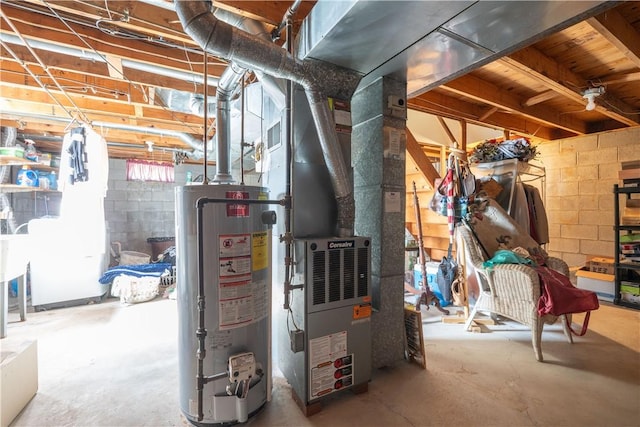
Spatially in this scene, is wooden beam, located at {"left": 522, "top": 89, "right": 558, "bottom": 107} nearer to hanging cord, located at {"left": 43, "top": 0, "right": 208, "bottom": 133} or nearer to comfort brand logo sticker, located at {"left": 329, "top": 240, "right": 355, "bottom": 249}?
comfort brand logo sticker, located at {"left": 329, "top": 240, "right": 355, "bottom": 249}

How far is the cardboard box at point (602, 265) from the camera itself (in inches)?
152

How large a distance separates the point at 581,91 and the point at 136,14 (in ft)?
13.2

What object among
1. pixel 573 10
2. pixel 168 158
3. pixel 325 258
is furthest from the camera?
pixel 168 158

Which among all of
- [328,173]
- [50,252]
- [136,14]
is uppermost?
[136,14]

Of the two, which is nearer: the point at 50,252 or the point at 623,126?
the point at 50,252

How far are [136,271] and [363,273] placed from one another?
3516mm

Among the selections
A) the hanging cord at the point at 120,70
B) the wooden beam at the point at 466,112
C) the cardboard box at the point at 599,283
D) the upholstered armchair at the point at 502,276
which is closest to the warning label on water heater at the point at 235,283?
the hanging cord at the point at 120,70

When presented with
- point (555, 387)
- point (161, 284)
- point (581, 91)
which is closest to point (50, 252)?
point (161, 284)

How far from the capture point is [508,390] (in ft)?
6.15

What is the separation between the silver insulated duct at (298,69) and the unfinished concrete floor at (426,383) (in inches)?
42.6

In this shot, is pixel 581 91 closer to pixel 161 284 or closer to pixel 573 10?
pixel 573 10

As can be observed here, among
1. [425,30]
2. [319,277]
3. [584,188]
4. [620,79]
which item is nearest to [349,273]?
[319,277]

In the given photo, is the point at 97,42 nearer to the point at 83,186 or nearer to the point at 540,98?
the point at 83,186

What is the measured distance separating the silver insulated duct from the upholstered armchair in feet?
4.88
